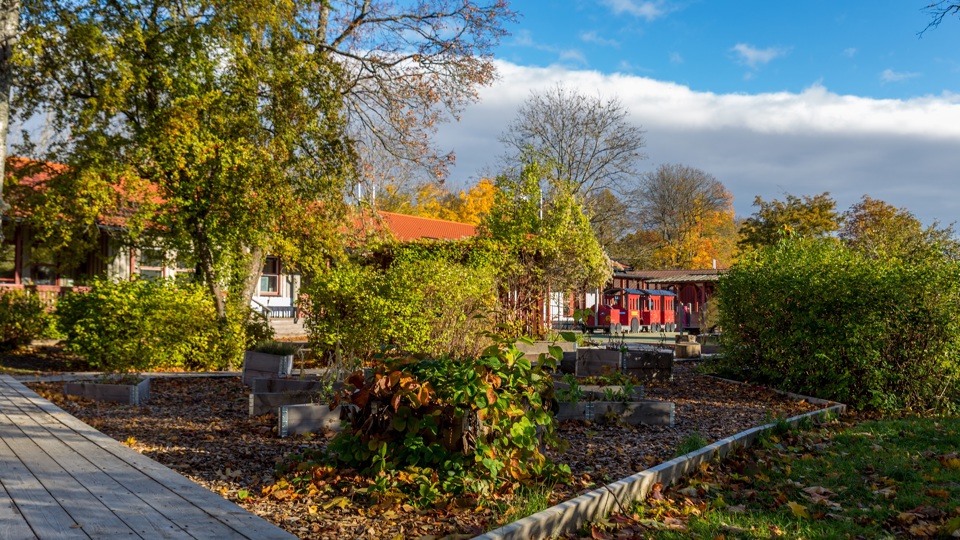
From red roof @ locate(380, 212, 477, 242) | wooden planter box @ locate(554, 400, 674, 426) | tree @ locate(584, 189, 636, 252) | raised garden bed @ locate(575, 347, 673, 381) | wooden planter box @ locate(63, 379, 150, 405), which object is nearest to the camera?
wooden planter box @ locate(554, 400, 674, 426)

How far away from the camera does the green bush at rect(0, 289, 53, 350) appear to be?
14969 mm

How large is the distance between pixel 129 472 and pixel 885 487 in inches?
205

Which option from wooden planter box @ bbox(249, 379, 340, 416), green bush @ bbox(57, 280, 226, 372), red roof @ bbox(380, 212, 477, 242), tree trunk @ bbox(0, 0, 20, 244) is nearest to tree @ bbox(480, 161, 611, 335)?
green bush @ bbox(57, 280, 226, 372)

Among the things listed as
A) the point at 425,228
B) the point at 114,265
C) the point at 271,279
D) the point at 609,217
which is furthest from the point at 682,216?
the point at 114,265

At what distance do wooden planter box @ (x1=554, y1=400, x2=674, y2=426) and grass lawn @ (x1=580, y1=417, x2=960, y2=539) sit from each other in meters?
0.94

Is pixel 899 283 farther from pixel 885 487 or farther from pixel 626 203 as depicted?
pixel 626 203

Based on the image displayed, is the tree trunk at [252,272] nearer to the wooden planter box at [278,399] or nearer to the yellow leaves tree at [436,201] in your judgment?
the wooden planter box at [278,399]

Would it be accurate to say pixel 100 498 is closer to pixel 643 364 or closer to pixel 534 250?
pixel 643 364

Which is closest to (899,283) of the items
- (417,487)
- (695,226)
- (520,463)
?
(520,463)

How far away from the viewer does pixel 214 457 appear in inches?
219

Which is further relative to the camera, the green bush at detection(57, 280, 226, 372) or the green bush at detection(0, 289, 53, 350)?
the green bush at detection(0, 289, 53, 350)

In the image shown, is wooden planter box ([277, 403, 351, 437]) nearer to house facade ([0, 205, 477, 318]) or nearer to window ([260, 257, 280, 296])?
house facade ([0, 205, 477, 318])

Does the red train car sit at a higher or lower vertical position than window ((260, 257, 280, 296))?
lower

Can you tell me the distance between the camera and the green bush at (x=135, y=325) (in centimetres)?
1175
